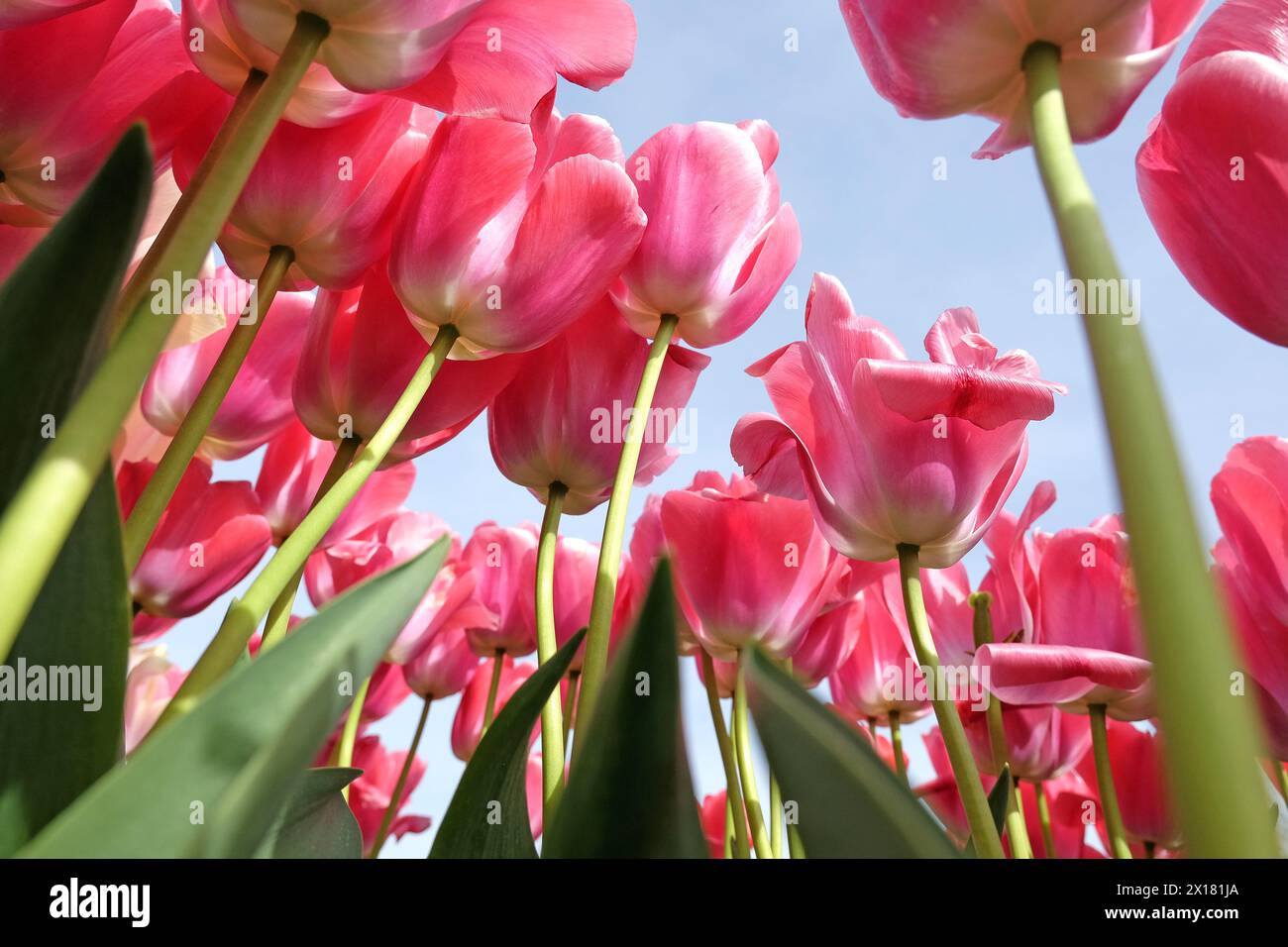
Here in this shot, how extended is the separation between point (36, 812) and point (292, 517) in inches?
19.5

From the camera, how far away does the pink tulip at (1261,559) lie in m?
0.57

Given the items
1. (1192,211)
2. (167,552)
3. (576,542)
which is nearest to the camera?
(1192,211)

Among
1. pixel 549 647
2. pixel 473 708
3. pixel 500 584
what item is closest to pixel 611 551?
pixel 549 647

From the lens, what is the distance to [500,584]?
93 cm

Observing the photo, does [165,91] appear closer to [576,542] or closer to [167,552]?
[167,552]

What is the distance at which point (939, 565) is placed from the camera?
53 centimetres

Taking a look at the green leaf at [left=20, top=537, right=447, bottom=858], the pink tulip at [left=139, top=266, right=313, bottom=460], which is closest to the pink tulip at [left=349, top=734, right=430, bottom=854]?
the pink tulip at [left=139, top=266, right=313, bottom=460]

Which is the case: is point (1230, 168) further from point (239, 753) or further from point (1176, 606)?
point (239, 753)

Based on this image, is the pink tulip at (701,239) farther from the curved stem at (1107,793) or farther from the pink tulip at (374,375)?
the curved stem at (1107,793)

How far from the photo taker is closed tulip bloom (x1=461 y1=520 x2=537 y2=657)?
0.90 meters

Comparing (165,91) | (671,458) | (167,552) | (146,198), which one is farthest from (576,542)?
(146,198)

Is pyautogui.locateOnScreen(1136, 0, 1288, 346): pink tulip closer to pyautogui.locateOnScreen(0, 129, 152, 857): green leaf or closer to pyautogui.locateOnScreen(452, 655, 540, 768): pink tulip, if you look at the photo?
pyautogui.locateOnScreen(0, 129, 152, 857): green leaf

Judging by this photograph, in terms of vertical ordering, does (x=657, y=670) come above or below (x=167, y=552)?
below
